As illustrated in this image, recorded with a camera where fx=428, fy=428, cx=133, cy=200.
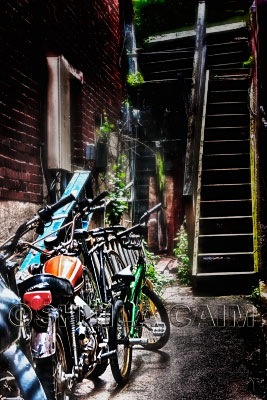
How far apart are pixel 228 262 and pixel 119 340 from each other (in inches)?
132

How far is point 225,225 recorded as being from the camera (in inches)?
285

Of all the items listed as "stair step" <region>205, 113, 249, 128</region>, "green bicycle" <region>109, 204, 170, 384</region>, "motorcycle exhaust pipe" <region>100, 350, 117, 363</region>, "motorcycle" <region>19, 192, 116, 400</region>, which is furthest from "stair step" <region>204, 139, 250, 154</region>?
"motorcycle exhaust pipe" <region>100, 350, 117, 363</region>

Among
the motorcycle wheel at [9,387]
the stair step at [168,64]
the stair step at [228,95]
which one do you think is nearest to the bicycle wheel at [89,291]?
the motorcycle wheel at [9,387]

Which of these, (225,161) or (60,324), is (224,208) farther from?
(60,324)

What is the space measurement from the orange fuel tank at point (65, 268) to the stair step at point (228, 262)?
12.9 ft

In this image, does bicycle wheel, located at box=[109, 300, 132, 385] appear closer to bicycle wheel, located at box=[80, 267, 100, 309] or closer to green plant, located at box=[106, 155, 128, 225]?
bicycle wheel, located at box=[80, 267, 100, 309]

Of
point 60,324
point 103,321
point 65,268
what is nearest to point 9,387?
point 60,324

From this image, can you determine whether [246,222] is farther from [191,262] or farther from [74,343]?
[74,343]

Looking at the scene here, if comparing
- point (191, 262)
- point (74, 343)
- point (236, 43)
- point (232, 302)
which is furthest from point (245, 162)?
point (74, 343)

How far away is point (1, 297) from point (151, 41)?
36.3ft

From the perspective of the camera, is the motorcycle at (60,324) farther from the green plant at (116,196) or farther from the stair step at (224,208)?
the stair step at (224,208)

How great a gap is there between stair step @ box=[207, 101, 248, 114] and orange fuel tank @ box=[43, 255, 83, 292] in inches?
284

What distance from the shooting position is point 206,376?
143 inches

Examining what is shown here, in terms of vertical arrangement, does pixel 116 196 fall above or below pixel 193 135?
below
